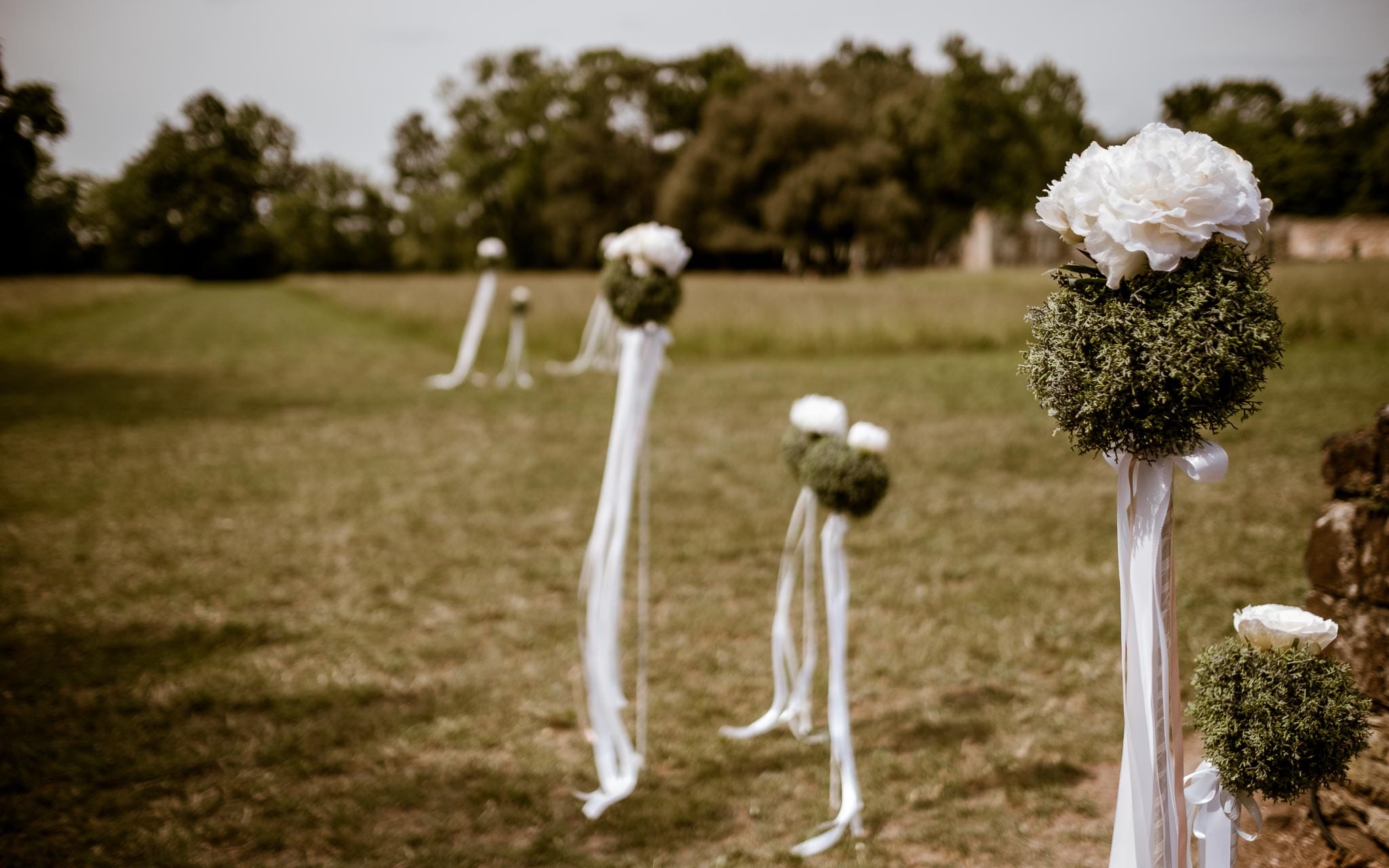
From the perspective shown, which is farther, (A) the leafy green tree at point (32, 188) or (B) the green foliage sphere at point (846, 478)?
(A) the leafy green tree at point (32, 188)

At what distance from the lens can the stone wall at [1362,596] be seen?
8.77ft

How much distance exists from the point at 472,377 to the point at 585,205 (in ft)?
116

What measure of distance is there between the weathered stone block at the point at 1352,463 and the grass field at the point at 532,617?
149 cm

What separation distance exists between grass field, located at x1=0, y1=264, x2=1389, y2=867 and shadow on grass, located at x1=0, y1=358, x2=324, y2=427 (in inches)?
6.0

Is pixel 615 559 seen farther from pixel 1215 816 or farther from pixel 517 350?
pixel 517 350

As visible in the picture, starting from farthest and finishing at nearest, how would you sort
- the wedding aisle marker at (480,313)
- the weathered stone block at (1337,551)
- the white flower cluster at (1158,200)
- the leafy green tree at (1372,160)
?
the wedding aisle marker at (480,313) → the leafy green tree at (1372,160) → the weathered stone block at (1337,551) → the white flower cluster at (1158,200)

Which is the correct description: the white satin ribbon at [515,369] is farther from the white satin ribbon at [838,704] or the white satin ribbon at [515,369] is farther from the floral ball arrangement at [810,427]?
the white satin ribbon at [838,704]

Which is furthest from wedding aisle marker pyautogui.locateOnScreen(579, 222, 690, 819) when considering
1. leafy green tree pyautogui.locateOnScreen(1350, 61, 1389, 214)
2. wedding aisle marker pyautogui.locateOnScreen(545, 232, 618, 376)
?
wedding aisle marker pyautogui.locateOnScreen(545, 232, 618, 376)

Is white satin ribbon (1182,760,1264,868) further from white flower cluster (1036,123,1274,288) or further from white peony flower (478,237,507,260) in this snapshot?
white peony flower (478,237,507,260)

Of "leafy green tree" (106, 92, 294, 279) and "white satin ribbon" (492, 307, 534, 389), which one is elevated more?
"leafy green tree" (106, 92, 294, 279)

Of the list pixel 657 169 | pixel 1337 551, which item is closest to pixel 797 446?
pixel 1337 551

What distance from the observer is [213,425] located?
37.8 feet

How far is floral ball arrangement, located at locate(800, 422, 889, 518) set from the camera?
11.3 ft

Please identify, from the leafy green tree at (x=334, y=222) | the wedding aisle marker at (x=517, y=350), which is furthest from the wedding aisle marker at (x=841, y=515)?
the leafy green tree at (x=334, y=222)
